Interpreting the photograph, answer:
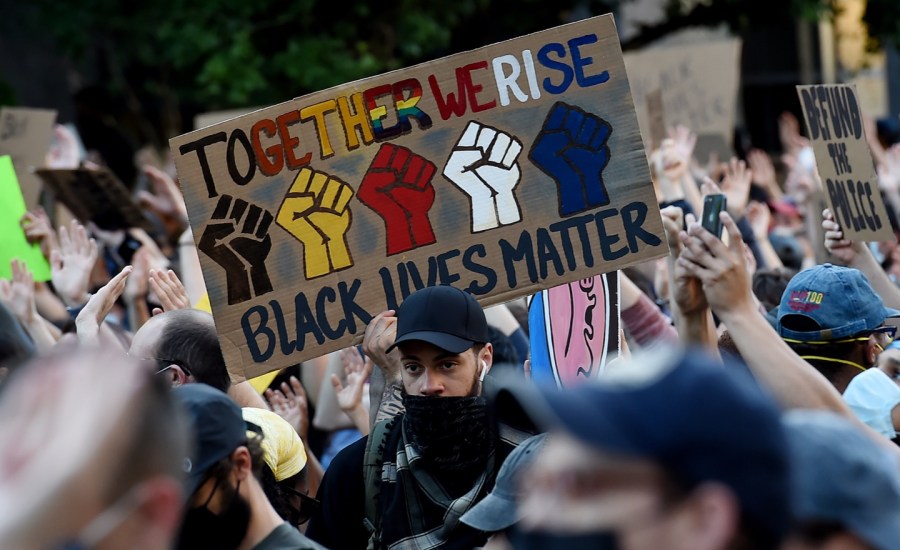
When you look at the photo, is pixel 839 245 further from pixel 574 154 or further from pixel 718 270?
pixel 718 270

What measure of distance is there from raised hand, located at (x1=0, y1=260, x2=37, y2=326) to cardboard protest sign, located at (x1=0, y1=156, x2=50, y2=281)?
0.50m

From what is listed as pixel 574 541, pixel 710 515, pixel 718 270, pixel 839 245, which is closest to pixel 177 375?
pixel 718 270

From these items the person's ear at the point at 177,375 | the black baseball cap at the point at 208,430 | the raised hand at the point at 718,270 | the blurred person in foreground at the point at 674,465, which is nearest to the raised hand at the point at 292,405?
the person's ear at the point at 177,375

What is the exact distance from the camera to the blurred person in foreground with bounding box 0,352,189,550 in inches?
71.7

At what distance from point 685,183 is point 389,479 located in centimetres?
474

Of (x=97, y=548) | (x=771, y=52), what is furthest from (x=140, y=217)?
(x=771, y=52)

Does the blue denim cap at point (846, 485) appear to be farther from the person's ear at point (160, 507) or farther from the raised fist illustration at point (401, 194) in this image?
the raised fist illustration at point (401, 194)

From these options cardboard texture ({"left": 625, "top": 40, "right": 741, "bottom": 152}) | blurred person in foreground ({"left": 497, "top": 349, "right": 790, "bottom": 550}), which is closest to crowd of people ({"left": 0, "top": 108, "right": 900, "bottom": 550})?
blurred person in foreground ({"left": 497, "top": 349, "right": 790, "bottom": 550})

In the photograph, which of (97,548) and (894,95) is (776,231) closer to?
(97,548)

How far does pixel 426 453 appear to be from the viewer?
388 cm

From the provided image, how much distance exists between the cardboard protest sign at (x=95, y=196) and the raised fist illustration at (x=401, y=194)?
392cm

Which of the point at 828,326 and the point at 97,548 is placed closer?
the point at 97,548

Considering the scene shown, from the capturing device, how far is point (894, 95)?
24.2 meters

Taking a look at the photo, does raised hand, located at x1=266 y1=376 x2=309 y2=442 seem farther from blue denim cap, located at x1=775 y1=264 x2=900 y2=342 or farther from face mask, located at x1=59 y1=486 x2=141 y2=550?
face mask, located at x1=59 y1=486 x2=141 y2=550
